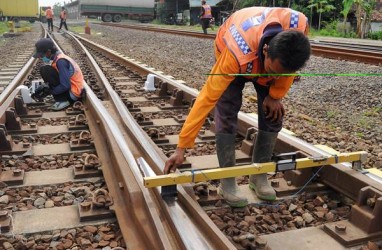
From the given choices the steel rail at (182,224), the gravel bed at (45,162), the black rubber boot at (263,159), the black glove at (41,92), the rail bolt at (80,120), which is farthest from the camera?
the black glove at (41,92)

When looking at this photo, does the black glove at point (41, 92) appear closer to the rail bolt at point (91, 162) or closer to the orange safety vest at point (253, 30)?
the rail bolt at point (91, 162)

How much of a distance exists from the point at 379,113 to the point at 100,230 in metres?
4.20

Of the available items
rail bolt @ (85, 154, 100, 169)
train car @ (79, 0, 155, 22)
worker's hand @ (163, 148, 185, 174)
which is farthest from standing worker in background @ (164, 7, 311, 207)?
train car @ (79, 0, 155, 22)

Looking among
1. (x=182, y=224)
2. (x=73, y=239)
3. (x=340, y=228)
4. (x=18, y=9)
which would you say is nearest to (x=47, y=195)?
(x=73, y=239)

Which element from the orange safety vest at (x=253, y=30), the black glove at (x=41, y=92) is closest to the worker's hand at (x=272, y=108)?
the orange safety vest at (x=253, y=30)

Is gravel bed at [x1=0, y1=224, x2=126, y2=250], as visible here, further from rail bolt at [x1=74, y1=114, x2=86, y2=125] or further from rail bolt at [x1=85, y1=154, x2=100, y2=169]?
rail bolt at [x1=74, y1=114, x2=86, y2=125]

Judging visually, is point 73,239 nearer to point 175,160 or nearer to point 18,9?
point 175,160

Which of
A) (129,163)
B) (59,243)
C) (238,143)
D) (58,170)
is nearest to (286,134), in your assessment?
(238,143)

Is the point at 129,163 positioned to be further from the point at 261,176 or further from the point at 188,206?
the point at 261,176

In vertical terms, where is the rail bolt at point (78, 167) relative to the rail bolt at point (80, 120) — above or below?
below

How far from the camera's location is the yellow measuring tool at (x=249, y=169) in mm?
2336

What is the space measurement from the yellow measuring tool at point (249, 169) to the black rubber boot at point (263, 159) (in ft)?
0.58

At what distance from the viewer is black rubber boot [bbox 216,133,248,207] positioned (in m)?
2.62

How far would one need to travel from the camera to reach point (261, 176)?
2.73 m
